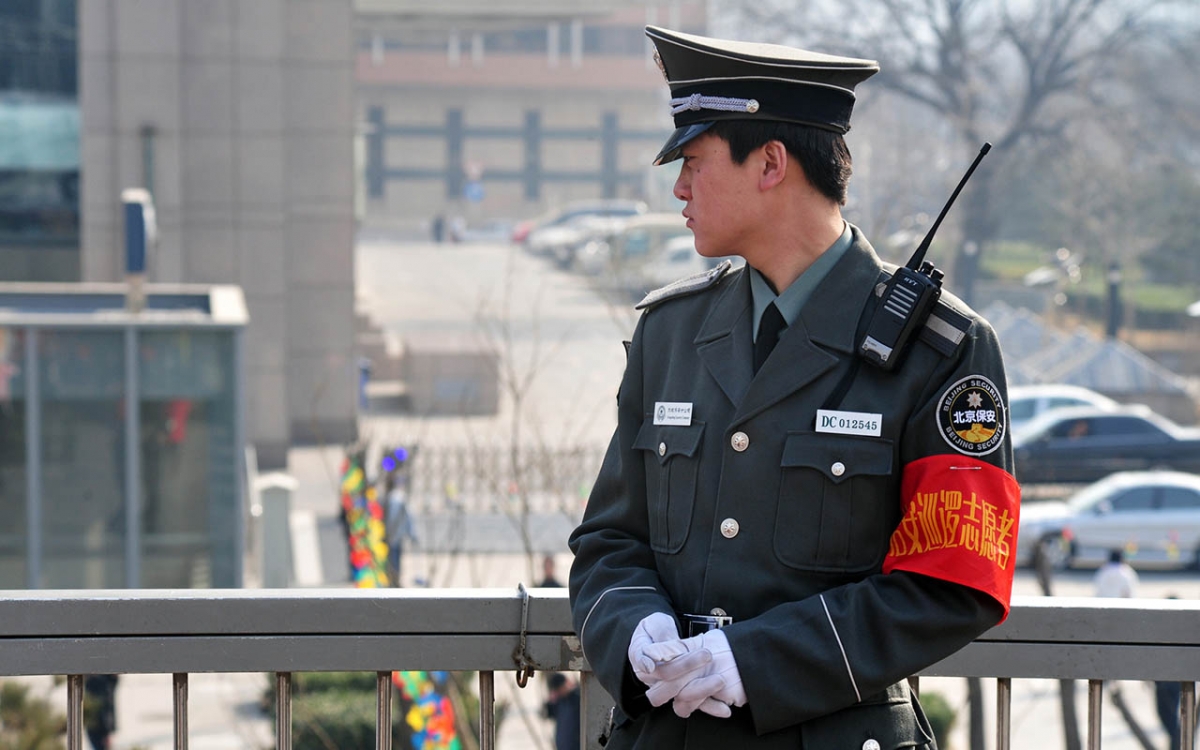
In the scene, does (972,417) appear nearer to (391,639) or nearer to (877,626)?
(877,626)

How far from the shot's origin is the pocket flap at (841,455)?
232 cm

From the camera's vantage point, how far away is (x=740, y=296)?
2574mm

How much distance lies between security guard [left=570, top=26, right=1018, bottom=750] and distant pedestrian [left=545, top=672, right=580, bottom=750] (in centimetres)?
632

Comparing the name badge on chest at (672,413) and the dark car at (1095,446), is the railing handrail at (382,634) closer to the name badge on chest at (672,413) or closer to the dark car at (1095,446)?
the name badge on chest at (672,413)

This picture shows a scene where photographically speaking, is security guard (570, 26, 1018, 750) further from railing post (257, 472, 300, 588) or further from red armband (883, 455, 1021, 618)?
railing post (257, 472, 300, 588)

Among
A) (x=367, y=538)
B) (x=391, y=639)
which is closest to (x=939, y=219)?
(x=391, y=639)

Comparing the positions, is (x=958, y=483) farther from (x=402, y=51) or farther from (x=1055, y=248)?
(x=402, y=51)

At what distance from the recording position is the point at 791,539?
2355mm

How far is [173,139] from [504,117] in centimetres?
6219

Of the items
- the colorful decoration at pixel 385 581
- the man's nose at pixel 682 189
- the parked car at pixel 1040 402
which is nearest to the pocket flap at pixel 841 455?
Result: the man's nose at pixel 682 189

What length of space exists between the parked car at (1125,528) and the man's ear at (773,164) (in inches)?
707

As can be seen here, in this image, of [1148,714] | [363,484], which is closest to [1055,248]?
[1148,714]

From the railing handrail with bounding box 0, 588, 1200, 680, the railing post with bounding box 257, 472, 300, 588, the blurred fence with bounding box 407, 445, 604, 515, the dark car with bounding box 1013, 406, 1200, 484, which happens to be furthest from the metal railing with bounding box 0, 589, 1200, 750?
the dark car with bounding box 1013, 406, 1200, 484

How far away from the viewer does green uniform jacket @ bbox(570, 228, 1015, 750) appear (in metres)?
2.27
